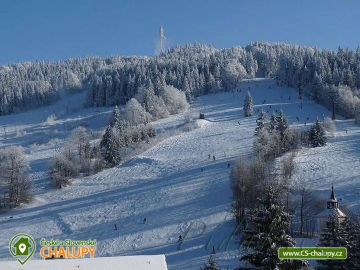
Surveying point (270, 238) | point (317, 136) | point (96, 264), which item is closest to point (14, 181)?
point (317, 136)

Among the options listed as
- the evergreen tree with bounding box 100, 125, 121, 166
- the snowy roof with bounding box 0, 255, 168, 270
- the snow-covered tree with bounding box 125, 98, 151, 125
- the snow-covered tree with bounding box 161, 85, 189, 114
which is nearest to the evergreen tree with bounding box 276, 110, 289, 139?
the evergreen tree with bounding box 100, 125, 121, 166

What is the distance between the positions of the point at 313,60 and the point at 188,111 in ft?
139

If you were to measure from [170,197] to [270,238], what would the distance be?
30523 mm

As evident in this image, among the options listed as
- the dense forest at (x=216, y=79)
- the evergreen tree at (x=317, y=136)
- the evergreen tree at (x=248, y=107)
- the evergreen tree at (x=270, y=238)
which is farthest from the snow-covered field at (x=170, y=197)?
the dense forest at (x=216, y=79)

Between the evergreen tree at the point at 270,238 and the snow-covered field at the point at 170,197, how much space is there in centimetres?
1554

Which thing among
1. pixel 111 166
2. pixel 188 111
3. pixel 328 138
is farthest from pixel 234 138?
pixel 188 111

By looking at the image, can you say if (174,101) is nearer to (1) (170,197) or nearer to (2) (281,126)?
(2) (281,126)

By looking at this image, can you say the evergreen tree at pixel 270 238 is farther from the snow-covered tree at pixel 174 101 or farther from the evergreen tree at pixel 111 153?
the snow-covered tree at pixel 174 101

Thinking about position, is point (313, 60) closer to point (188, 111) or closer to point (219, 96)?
point (219, 96)

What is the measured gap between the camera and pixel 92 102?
441ft

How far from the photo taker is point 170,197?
143 feet

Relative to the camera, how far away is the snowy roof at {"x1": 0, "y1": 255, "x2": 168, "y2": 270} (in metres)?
9.58

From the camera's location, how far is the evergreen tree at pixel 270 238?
1328 centimetres

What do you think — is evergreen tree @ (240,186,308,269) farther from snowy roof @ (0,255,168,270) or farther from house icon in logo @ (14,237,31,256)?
house icon in logo @ (14,237,31,256)
